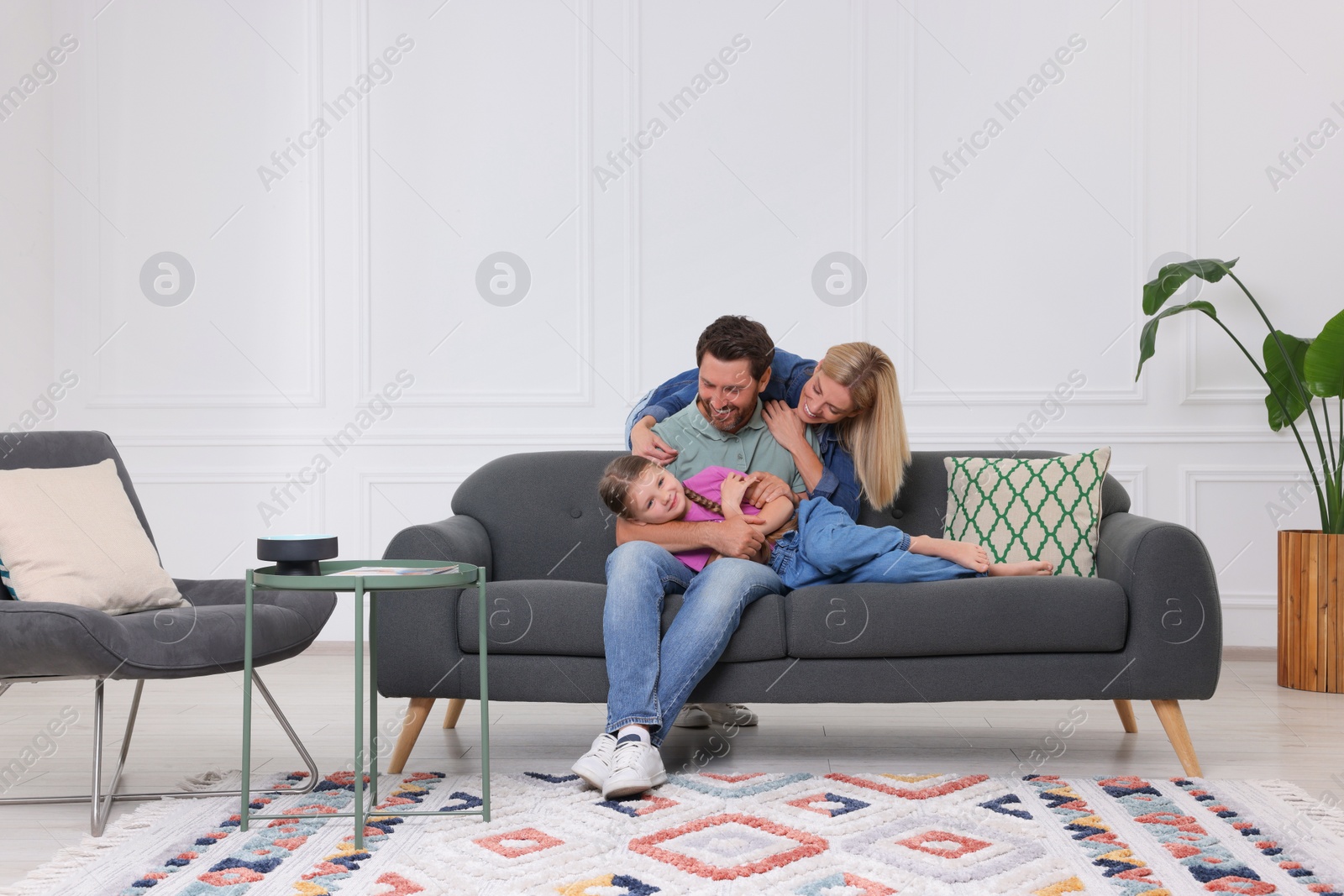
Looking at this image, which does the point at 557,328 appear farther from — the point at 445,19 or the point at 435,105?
the point at 445,19

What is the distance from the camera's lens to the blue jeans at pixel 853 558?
2.48 metres

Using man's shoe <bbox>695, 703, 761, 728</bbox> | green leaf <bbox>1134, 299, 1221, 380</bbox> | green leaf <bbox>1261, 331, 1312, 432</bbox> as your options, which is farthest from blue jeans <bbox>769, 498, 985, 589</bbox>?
green leaf <bbox>1261, 331, 1312, 432</bbox>

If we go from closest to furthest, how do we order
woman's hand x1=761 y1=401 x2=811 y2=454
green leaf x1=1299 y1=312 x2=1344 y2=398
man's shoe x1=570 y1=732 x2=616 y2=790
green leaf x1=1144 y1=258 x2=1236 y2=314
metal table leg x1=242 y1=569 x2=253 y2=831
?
metal table leg x1=242 y1=569 x2=253 y2=831, man's shoe x1=570 y1=732 x2=616 y2=790, woman's hand x1=761 y1=401 x2=811 y2=454, green leaf x1=1299 y1=312 x2=1344 y2=398, green leaf x1=1144 y1=258 x2=1236 y2=314

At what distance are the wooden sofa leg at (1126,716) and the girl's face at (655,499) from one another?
47.6 inches

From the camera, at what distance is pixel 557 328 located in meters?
4.08

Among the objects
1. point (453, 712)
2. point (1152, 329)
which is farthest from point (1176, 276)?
point (453, 712)

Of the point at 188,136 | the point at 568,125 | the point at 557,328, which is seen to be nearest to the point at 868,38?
the point at 568,125

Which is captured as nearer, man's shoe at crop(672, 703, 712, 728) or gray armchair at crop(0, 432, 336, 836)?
gray armchair at crop(0, 432, 336, 836)

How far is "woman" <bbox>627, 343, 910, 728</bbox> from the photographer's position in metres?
2.66

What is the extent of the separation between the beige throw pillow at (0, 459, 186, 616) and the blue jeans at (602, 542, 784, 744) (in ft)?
3.43

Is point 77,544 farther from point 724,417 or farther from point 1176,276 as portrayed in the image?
point 1176,276

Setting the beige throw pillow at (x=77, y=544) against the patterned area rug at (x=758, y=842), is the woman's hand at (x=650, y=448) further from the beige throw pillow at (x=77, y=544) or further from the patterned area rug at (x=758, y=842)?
the beige throw pillow at (x=77, y=544)

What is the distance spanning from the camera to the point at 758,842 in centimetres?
191

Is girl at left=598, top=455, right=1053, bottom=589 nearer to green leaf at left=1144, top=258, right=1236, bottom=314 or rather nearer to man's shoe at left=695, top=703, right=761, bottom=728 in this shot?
man's shoe at left=695, top=703, right=761, bottom=728
